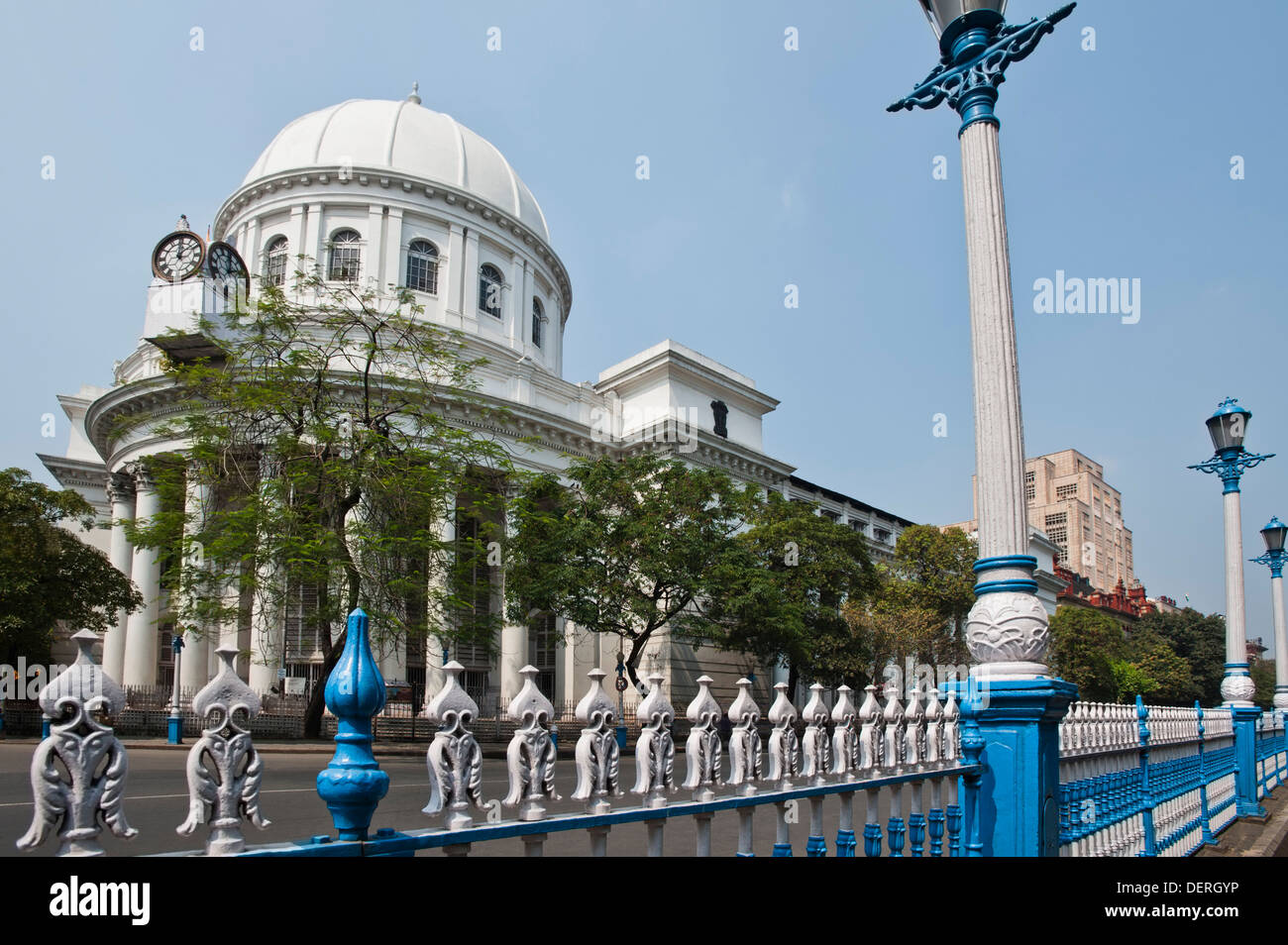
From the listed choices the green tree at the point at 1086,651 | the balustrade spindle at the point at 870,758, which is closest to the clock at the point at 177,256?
the balustrade spindle at the point at 870,758

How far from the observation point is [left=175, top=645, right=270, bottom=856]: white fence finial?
2301 millimetres

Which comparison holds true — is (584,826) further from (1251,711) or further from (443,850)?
(1251,711)

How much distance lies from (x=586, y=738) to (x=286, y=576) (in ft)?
59.8

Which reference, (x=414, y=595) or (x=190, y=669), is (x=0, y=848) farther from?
(x=190, y=669)

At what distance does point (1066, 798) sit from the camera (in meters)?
6.45

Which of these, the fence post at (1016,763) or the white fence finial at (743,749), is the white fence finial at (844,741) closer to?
the white fence finial at (743,749)

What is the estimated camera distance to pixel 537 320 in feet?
140

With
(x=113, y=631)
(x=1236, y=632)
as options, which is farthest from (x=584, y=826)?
(x=113, y=631)

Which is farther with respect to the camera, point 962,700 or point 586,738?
point 962,700

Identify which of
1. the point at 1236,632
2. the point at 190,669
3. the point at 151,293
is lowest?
the point at 190,669

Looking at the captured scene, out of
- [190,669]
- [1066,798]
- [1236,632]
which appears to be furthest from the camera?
[190,669]

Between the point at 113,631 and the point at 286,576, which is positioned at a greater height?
the point at 286,576

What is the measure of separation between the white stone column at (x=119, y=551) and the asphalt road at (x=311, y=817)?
57.8 feet
